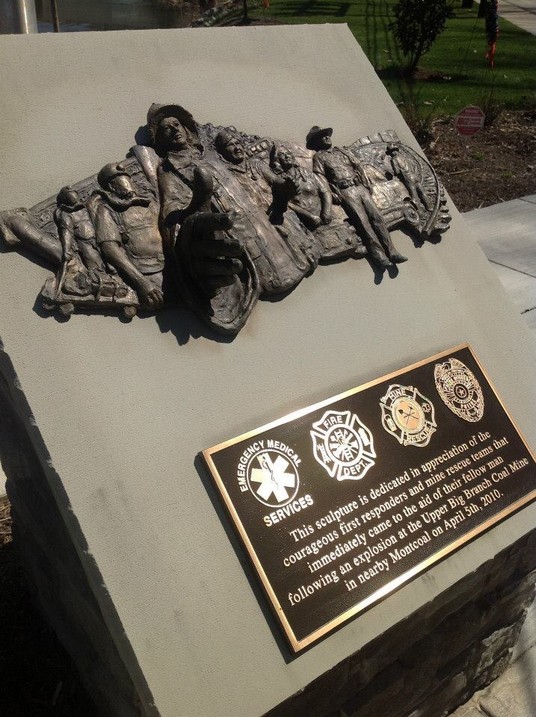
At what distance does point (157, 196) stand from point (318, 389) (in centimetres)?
86

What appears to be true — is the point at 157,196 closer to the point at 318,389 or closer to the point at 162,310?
the point at 162,310

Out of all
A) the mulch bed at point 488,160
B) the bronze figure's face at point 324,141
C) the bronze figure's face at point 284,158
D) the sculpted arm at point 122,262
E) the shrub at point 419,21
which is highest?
the shrub at point 419,21

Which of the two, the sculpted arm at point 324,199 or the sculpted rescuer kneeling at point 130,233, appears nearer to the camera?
the sculpted rescuer kneeling at point 130,233

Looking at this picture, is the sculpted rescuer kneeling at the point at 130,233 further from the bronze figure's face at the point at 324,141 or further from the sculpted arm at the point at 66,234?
the bronze figure's face at the point at 324,141

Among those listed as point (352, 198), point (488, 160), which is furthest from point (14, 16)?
point (488, 160)

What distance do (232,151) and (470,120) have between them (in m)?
6.30

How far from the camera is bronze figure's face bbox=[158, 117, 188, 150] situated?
93.9 inches

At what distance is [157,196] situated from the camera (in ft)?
7.60

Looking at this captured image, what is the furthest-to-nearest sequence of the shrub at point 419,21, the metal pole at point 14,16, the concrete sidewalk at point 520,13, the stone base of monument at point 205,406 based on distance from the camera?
the concrete sidewalk at point 520,13 < the shrub at point 419,21 < the metal pole at point 14,16 < the stone base of monument at point 205,406

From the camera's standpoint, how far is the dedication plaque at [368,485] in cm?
200

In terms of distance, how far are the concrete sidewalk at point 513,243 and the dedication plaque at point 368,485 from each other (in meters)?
2.53

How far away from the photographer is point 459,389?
8.64 feet

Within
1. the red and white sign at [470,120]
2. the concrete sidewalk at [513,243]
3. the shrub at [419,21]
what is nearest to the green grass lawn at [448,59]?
the shrub at [419,21]

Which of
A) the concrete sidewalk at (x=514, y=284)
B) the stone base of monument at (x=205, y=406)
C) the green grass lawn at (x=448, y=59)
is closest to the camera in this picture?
the stone base of monument at (x=205, y=406)
